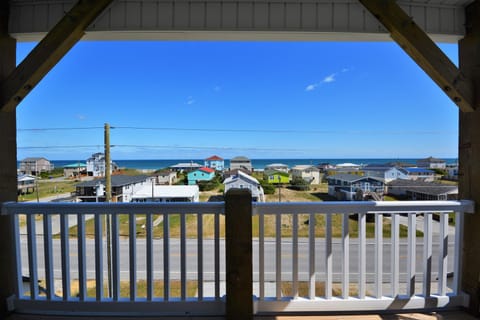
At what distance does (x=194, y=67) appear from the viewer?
5.27 meters

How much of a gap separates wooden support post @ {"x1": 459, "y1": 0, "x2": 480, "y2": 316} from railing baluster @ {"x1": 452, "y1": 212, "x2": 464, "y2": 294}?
2cm

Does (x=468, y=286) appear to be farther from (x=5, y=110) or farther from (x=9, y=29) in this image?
(x=9, y=29)

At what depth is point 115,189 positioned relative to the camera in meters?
2.79

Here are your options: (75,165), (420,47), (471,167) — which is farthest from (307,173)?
(75,165)

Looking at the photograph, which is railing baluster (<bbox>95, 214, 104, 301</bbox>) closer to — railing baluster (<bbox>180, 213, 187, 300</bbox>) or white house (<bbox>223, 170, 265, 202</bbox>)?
railing baluster (<bbox>180, 213, 187, 300</bbox>)

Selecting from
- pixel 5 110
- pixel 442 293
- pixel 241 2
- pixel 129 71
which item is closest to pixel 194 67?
pixel 129 71

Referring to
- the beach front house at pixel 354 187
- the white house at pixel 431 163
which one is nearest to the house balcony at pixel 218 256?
the beach front house at pixel 354 187

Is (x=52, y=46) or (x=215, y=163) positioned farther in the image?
(x=215, y=163)

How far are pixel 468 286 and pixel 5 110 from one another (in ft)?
12.0

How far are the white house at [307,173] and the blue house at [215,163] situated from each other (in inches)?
33.2

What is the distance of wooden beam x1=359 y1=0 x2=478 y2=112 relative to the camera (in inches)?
56.1

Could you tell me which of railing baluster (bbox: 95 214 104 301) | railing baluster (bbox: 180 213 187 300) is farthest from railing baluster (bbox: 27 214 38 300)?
railing baluster (bbox: 180 213 187 300)

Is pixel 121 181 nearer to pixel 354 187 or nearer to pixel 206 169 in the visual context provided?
pixel 206 169

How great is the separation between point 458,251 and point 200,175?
233 centimetres
